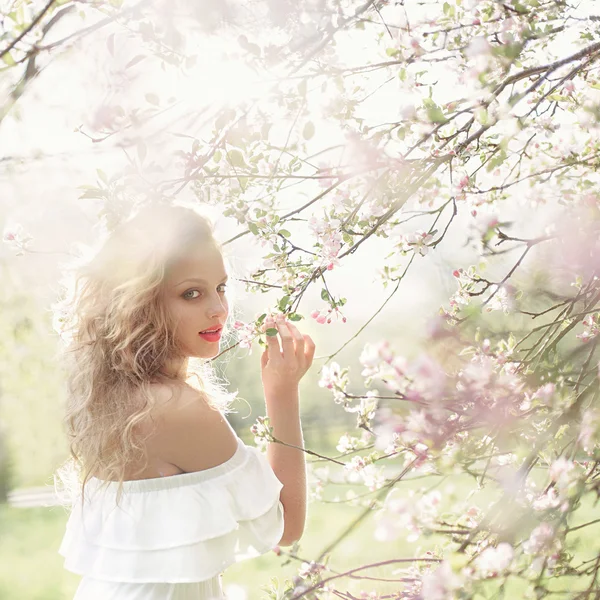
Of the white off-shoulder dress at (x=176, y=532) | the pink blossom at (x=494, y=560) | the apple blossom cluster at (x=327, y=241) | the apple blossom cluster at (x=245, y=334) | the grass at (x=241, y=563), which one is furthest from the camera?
the grass at (x=241, y=563)

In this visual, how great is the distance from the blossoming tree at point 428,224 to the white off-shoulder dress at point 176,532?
0.43 ft

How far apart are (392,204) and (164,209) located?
1.45ft

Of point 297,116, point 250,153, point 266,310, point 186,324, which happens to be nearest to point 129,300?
point 186,324

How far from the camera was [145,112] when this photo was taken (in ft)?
4.41

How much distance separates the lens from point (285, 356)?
5.00ft

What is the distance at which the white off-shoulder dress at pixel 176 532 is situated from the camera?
4.41 ft

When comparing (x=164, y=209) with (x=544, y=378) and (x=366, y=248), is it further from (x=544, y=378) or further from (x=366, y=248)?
(x=544, y=378)

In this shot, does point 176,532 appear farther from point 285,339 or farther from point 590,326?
point 590,326

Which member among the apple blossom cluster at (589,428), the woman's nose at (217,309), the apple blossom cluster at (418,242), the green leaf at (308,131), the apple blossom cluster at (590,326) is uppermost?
the green leaf at (308,131)

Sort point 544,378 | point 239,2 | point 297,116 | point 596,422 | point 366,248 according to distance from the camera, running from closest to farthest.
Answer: point 596,422 → point 544,378 → point 239,2 → point 297,116 → point 366,248

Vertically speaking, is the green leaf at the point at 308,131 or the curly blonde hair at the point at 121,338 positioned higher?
the green leaf at the point at 308,131

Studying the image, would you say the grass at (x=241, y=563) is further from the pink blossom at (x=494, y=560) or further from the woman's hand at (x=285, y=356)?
the pink blossom at (x=494, y=560)

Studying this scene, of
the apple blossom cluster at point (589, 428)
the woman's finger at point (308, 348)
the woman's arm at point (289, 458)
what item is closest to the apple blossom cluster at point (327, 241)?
the woman's finger at point (308, 348)

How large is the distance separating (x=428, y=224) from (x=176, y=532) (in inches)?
31.4
